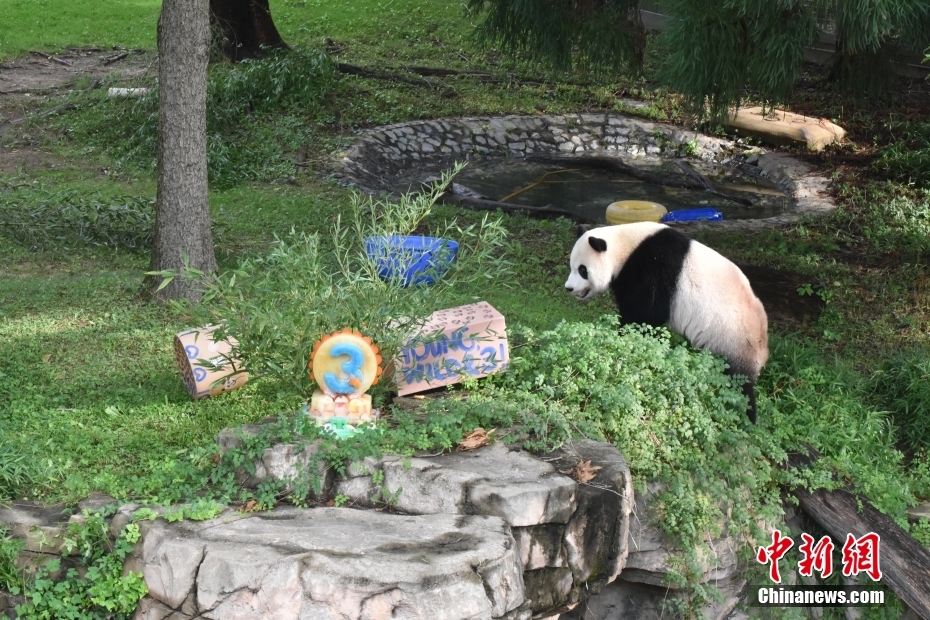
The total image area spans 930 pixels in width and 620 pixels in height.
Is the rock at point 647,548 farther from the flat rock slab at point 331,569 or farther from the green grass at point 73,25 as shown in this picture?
the green grass at point 73,25

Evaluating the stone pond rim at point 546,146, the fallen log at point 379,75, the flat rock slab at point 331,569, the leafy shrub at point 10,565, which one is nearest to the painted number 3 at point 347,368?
the flat rock slab at point 331,569

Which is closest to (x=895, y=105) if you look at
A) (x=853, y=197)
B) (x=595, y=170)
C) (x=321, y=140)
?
(x=853, y=197)

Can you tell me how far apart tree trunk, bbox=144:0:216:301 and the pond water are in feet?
16.9

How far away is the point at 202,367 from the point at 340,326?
950 mm

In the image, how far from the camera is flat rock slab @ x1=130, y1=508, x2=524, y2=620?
3311 mm

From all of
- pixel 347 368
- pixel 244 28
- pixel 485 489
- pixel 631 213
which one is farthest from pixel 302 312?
pixel 244 28

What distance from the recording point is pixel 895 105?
12.3 m

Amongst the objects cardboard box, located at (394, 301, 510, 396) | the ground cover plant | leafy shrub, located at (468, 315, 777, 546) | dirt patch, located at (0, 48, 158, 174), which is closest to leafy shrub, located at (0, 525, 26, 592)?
the ground cover plant

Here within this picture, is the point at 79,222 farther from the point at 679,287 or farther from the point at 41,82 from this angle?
the point at 41,82

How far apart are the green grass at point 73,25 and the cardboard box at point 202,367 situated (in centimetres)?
1364

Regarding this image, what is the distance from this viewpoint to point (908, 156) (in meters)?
10.7

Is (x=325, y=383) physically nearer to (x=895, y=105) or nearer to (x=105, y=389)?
(x=105, y=389)

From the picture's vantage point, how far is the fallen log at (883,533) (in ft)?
14.9

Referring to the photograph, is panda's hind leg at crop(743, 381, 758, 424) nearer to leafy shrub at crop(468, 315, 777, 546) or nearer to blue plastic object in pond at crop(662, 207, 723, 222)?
leafy shrub at crop(468, 315, 777, 546)
